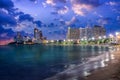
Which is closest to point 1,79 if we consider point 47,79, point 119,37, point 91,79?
point 47,79

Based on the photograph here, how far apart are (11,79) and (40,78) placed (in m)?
4.29

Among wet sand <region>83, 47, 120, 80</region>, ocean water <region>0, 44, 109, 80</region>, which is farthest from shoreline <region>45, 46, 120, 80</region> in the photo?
ocean water <region>0, 44, 109, 80</region>

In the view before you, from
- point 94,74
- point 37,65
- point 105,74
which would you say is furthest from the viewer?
point 37,65

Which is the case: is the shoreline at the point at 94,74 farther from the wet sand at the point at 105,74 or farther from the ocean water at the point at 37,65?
the ocean water at the point at 37,65

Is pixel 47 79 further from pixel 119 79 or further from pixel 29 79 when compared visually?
pixel 119 79

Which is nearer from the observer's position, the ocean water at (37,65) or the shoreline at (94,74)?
the shoreline at (94,74)

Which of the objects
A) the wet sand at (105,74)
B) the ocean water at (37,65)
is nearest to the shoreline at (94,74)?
the wet sand at (105,74)

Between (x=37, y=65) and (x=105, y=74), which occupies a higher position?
(x=105, y=74)

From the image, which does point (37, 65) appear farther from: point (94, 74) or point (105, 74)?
point (105, 74)

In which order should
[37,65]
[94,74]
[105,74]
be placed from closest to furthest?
[105,74]
[94,74]
[37,65]

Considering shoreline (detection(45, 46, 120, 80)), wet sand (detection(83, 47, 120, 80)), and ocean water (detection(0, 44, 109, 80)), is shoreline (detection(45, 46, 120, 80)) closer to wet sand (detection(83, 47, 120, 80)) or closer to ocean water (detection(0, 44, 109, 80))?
wet sand (detection(83, 47, 120, 80))

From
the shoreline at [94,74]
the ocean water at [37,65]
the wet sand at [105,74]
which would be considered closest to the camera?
the wet sand at [105,74]

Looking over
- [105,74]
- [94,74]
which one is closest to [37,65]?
[94,74]

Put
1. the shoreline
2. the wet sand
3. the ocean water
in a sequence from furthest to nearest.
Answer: the ocean water
the shoreline
the wet sand
